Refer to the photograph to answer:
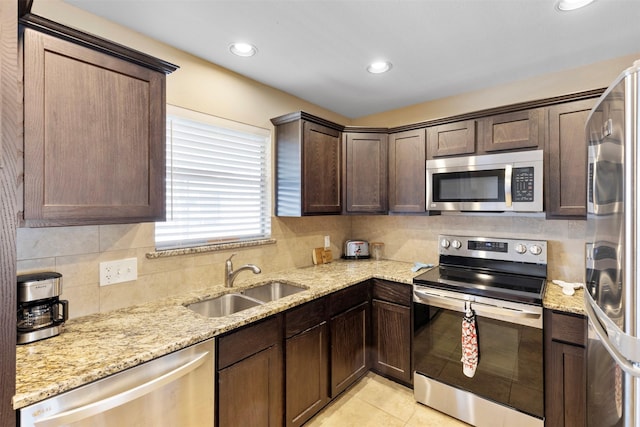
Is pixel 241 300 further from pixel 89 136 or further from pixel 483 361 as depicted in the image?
pixel 483 361

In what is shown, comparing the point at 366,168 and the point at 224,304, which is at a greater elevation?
the point at 366,168

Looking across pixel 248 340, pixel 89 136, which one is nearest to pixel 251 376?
pixel 248 340

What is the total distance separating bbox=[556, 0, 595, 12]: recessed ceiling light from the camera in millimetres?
1446

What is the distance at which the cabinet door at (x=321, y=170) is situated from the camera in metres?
2.44

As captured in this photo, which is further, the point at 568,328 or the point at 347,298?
the point at 347,298

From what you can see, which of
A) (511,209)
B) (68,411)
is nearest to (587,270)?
(511,209)

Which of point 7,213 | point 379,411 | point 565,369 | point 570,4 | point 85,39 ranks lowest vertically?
point 379,411

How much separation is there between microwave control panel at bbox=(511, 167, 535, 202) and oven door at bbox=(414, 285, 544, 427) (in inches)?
29.4

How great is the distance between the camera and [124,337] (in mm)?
1289

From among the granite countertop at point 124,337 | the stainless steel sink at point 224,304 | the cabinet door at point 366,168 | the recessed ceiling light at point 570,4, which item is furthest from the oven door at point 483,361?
the recessed ceiling light at point 570,4

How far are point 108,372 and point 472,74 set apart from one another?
283cm

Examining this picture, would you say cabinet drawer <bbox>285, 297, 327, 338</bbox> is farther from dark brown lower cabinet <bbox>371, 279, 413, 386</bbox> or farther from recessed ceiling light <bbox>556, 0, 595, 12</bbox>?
recessed ceiling light <bbox>556, 0, 595, 12</bbox>

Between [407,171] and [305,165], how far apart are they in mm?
942

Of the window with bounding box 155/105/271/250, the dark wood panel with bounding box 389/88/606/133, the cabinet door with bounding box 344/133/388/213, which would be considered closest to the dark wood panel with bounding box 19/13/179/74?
the window with bounding box 155/105/271/250
